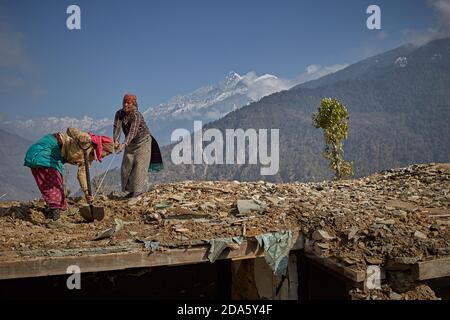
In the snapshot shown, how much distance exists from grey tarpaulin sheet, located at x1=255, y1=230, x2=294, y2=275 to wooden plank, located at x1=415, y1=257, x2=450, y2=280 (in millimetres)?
1568

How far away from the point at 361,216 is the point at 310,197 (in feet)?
4.85

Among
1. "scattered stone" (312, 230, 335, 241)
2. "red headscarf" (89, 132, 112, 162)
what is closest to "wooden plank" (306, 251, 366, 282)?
"scattered stone" (312, 230, 335, 241)

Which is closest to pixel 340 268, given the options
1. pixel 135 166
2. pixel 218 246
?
pixel 218 246

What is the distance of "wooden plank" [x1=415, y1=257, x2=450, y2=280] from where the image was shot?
175 inches

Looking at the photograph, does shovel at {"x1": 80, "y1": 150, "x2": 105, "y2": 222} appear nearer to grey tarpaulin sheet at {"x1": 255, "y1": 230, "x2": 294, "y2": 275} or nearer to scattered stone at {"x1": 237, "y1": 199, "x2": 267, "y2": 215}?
scattered stone at {"x1": 237, "y1": 199, "x2": 267, "y2": 215}

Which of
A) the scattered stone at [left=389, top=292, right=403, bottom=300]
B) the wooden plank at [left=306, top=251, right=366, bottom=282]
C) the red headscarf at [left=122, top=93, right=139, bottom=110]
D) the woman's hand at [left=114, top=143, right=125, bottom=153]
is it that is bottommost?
the scattered stone at [left=389, top=292, right=403, bottom=300]

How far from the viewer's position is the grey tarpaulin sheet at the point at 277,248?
503 centimetres

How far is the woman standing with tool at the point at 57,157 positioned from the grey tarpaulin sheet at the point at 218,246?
6.88ft

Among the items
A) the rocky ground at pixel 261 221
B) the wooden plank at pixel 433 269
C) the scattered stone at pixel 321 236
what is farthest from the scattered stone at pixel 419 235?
the scattered stone at pixel 321 236

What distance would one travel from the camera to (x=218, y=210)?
5988mm

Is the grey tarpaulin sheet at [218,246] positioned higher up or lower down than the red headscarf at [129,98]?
lower down

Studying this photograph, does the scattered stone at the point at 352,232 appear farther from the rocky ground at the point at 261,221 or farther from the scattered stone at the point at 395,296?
the scattered stone at the point at 395,296
